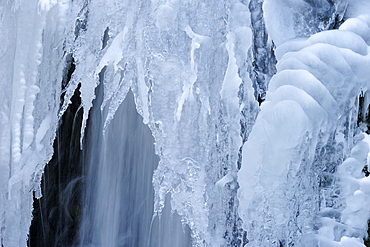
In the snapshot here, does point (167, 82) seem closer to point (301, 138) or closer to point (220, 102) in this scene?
point (220, 102)

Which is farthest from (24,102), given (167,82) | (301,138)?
(301,138)

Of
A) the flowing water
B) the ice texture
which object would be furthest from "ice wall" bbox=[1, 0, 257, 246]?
the flowing water

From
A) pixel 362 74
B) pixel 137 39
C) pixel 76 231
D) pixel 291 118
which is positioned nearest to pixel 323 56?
pixel 362 74

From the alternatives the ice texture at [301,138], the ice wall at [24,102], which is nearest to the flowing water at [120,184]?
the ice wall at [24,102]

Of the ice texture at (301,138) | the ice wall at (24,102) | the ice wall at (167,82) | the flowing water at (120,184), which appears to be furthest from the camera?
the flowing water at (120,184)

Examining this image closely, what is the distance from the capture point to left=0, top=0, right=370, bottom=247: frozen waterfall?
2174 millimetres

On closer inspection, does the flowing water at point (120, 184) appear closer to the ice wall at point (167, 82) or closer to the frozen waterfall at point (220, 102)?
the frozen waterfall at point (220, 102)

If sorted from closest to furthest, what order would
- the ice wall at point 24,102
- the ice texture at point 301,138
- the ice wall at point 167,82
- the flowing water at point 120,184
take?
the ice texture at point 301,138 < the ice wall at point 167,82 < the ice wall at point 24,102 < the flowing water at point 120,184

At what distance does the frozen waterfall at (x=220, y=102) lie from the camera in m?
2.17

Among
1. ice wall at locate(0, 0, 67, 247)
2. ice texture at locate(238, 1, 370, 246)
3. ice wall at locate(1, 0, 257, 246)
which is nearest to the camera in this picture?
ice texture at locate(238, 1, 370, 246)

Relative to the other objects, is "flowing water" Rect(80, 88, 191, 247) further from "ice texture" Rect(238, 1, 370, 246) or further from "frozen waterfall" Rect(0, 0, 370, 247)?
"ice texture" Rect(238, 1, 370, 246)

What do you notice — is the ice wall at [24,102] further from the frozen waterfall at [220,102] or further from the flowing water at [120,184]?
the flowing water at [120,184]

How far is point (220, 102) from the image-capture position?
2510mm

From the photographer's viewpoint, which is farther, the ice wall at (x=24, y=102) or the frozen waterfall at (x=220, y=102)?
the ice wall at (x=24, y=102)
